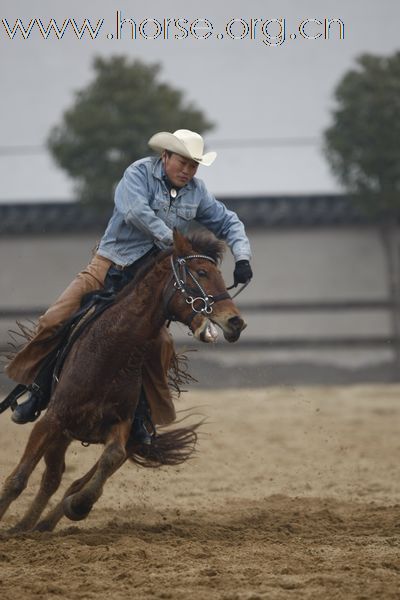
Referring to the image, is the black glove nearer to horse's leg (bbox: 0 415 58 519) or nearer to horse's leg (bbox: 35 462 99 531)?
horse's leg (bbox: 0 415 58 519)

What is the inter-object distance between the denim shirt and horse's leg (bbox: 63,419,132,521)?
109 centimetres

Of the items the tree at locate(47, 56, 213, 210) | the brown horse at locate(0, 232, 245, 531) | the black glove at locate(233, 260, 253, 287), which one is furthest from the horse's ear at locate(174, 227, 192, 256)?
the tree at locate(47, 56, 213, 210)

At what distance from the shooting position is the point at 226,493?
8375 millimetres

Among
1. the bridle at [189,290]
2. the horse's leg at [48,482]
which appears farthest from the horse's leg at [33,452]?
the bridle at [189,290]

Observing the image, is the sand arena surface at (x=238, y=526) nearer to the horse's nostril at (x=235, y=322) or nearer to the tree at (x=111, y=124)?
the horse's nostril at (x=235, y=322)

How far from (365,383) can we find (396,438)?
7.88m

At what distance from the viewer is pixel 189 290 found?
19.2 feet

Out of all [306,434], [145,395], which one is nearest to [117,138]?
[306,434]

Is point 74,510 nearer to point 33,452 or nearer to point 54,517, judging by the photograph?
Result: point 33,452

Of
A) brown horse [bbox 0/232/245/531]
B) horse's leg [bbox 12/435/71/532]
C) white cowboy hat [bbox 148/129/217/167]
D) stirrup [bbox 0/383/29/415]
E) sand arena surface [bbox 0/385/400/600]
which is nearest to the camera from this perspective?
sand arena surface [bbox 0/385/400/600]

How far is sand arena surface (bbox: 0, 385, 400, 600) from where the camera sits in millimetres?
4801

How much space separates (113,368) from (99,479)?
0.62 metres

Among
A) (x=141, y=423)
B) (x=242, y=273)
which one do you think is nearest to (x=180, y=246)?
(x=242, y=273)

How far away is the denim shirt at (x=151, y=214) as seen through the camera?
630cm
